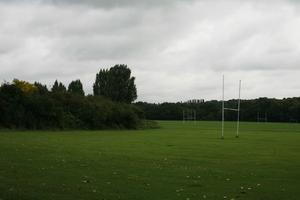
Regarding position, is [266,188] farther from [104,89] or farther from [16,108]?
[104,89]

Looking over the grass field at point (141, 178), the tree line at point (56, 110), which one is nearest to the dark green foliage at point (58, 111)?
the tree line at point (56, 110)

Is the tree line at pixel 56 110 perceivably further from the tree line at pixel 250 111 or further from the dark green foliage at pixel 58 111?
the tree line at pixel 250 111

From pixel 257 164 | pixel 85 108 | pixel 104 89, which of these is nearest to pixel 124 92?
pixel 104 89

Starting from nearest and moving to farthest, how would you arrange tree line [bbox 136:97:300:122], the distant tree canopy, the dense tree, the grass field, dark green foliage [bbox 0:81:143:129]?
the grass field
dark green foliage [bbox 0:81:143:129]
the dense tree
the distant tree canopy
tree line [bbox 136:97:300:122]

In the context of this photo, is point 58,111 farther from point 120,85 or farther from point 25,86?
point 120,85

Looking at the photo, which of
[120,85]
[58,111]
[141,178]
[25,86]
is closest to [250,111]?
[120,85]

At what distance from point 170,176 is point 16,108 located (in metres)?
53.3

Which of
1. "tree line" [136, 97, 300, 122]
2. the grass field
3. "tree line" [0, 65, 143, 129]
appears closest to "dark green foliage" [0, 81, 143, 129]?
"tree line" [0, 65, 143, 129]

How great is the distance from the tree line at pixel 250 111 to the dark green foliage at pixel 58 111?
169 feet

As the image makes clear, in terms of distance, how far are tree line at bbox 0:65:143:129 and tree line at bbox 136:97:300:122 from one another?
51531 mm

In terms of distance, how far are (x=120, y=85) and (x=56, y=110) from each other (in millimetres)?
56341

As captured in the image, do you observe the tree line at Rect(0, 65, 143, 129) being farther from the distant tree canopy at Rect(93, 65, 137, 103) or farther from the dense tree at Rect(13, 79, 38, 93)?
the distant tree canopy at Rect(93, 65, 137, 103)

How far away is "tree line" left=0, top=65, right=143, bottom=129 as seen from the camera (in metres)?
69.6

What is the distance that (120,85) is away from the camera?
5118 inches
